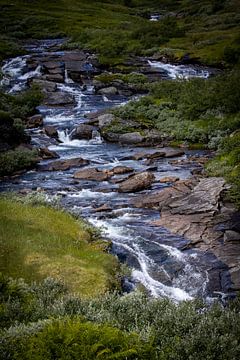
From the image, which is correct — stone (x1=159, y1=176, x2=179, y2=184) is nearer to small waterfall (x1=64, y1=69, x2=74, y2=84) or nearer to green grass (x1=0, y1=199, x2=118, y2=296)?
green grass (x1=0, y1=199, x2=118, y2=296)

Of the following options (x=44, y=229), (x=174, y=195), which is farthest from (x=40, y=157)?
(x=44, y=229)

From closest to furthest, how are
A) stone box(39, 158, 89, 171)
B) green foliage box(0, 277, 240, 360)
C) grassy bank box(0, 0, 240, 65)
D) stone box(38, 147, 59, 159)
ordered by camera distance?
1. green foliage box(0, 277, 240, 360)
2. stone box(39, 158, 89, 171)
3. stone box(38, 147, 59, 159)
4. grassy bank box(0, 0, 240, 65)

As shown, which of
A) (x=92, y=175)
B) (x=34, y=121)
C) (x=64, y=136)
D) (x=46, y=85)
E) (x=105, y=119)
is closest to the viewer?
(x=92, y=175)

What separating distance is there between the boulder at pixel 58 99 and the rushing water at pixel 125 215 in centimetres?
227

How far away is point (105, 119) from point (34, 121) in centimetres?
558

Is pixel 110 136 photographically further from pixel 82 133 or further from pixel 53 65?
pixel 53 65

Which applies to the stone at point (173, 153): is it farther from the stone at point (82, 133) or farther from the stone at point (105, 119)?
the stone at point (105, 119)

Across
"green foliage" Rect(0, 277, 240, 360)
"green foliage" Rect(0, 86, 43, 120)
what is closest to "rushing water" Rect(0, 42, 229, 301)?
"green foliage" Rect(0, 86, 43, 120)

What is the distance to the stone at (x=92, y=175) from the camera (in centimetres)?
2580

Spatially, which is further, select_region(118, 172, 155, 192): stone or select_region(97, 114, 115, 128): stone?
select_region(97, 114, 115, 128): stone

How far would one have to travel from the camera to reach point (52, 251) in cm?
1572

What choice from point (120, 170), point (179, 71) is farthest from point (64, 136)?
point (179, 71)

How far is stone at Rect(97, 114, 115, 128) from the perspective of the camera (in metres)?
35.5

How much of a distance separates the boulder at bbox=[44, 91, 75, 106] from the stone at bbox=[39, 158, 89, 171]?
46.3 ft
